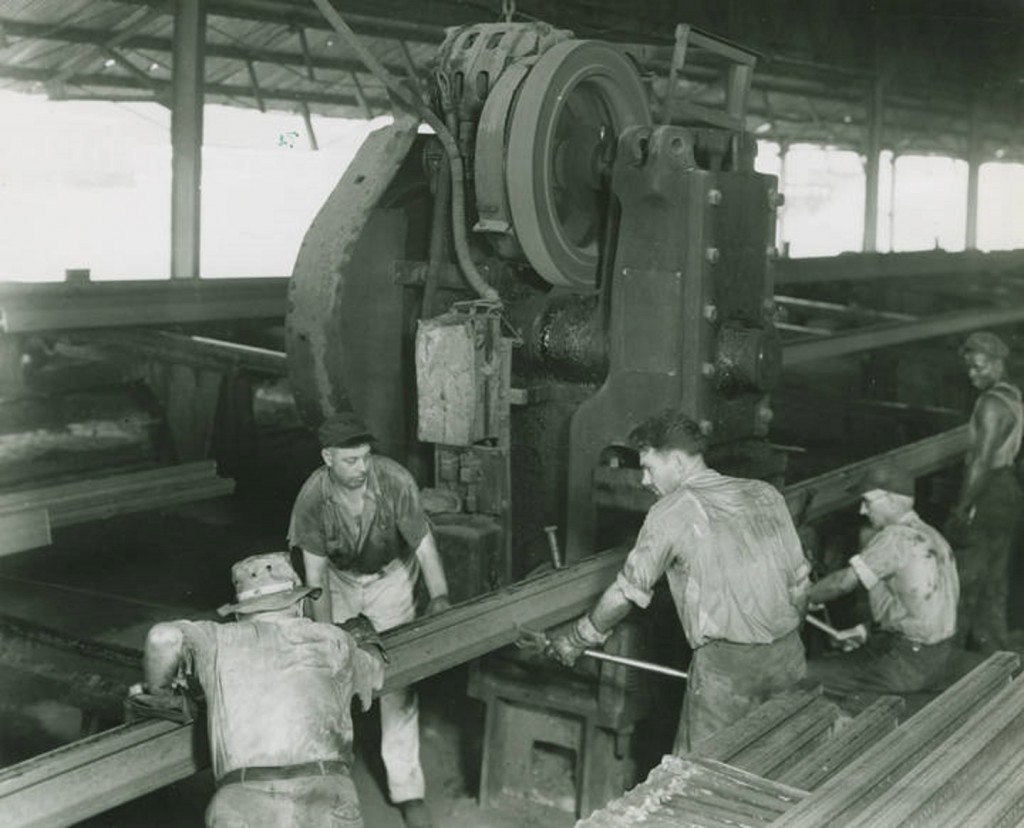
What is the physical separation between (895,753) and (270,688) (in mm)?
1217

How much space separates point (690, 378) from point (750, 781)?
1.63 metres

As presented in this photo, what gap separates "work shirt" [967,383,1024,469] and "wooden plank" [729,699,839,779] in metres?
2.61

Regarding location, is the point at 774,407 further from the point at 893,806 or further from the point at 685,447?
the point at 893,806

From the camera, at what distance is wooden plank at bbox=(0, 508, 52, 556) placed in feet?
13.6

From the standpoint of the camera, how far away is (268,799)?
2.38 m

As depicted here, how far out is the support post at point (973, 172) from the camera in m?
16.5

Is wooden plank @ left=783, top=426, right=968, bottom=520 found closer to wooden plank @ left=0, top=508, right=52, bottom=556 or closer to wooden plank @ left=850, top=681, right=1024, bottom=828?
wooden plank @ left=850, top=681, right=1024, bottom=828

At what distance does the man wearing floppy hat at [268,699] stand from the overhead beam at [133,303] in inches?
142

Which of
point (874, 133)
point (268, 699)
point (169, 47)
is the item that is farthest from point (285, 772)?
point (874, 133)

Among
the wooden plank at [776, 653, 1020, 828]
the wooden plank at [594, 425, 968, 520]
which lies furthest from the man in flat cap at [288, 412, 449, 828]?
the wooden plank at [776, 653, 1020, 828]

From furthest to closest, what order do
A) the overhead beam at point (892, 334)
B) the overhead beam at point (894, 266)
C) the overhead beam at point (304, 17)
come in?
1. the overhead beam at point (894, 266)
2. the overhead beam at point (304, 17)
3. the overhead beam at point (892, 334)

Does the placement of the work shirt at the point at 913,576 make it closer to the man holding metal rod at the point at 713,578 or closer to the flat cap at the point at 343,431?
the man holding metal rod at the point at 713,578

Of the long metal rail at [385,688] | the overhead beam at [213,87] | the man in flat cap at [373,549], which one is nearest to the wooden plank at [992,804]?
the long metal rail at [385,688]

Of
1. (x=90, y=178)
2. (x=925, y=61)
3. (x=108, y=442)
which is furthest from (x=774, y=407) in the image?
(x=90, y=178)
